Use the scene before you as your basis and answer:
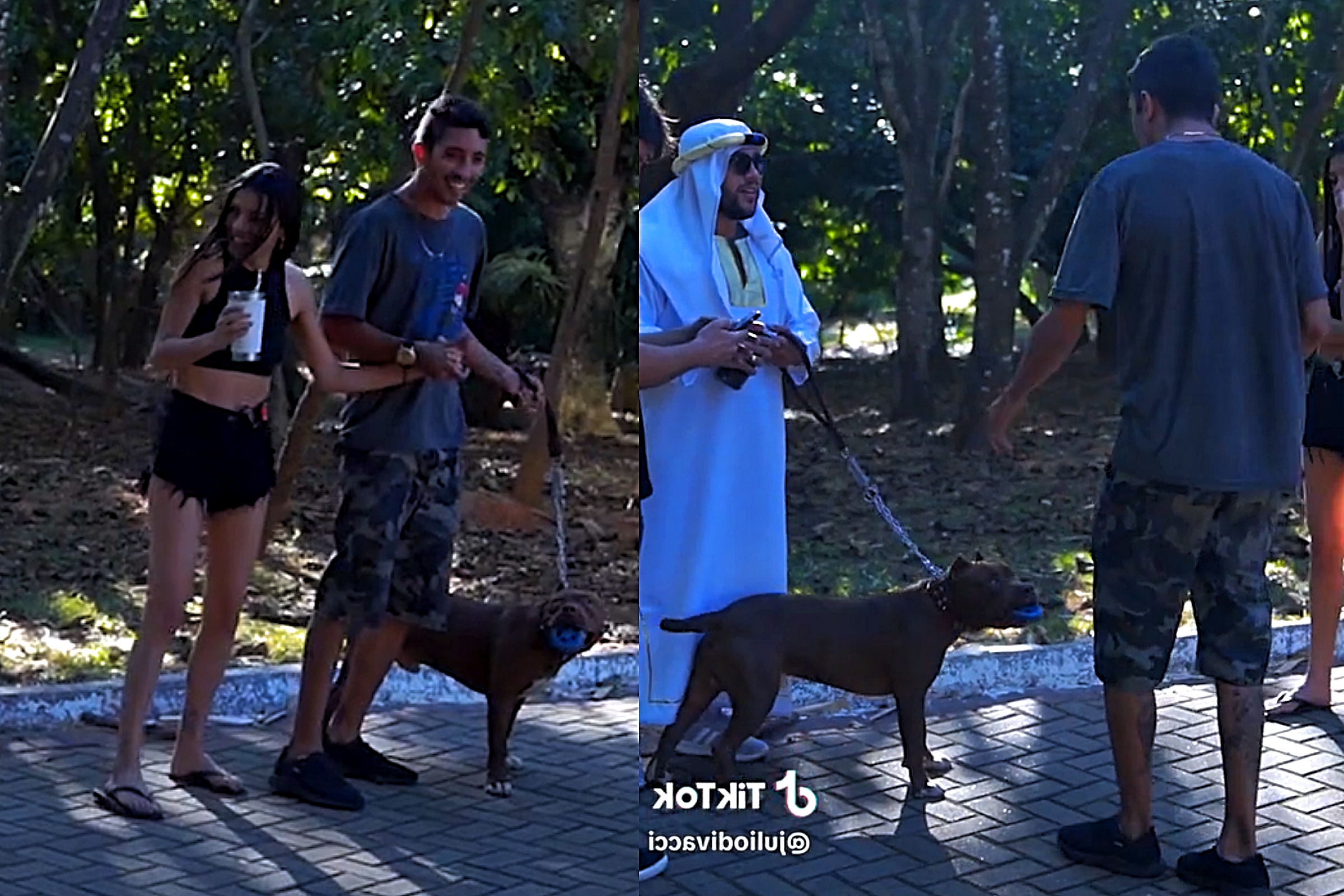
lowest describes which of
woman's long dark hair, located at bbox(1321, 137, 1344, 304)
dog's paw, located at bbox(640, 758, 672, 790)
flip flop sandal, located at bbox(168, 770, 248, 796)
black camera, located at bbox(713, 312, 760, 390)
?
flip flop sandal, located at bbox(168, 770, 248, 796)

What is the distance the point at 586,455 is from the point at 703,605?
6.55 m

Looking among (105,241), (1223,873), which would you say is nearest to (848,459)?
(1223,873)

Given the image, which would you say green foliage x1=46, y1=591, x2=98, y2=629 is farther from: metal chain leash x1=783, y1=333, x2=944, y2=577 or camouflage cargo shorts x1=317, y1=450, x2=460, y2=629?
metal chain leash x1=783, y1=333, x2=944, y2=577

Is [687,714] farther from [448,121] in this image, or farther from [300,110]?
[300,110]

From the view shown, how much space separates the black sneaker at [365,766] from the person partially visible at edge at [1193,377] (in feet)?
6.22

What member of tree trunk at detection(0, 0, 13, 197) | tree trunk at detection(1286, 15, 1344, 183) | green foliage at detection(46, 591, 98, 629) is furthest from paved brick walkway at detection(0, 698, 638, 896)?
tree trunk at detection(0, 0, 13, 197)

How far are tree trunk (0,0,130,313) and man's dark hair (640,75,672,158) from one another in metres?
4.31

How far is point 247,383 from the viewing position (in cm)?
462

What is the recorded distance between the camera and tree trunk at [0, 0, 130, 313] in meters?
6.92

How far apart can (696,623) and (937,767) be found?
3.34ft

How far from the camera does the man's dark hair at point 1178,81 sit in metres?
3.78

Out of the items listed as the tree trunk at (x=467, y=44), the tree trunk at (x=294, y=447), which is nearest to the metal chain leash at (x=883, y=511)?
the tree trunk at (x=294, y=447)

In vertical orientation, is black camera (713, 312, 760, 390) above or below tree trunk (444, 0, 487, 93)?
below

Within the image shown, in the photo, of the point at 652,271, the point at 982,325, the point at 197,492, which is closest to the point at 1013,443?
the point at 982,325
